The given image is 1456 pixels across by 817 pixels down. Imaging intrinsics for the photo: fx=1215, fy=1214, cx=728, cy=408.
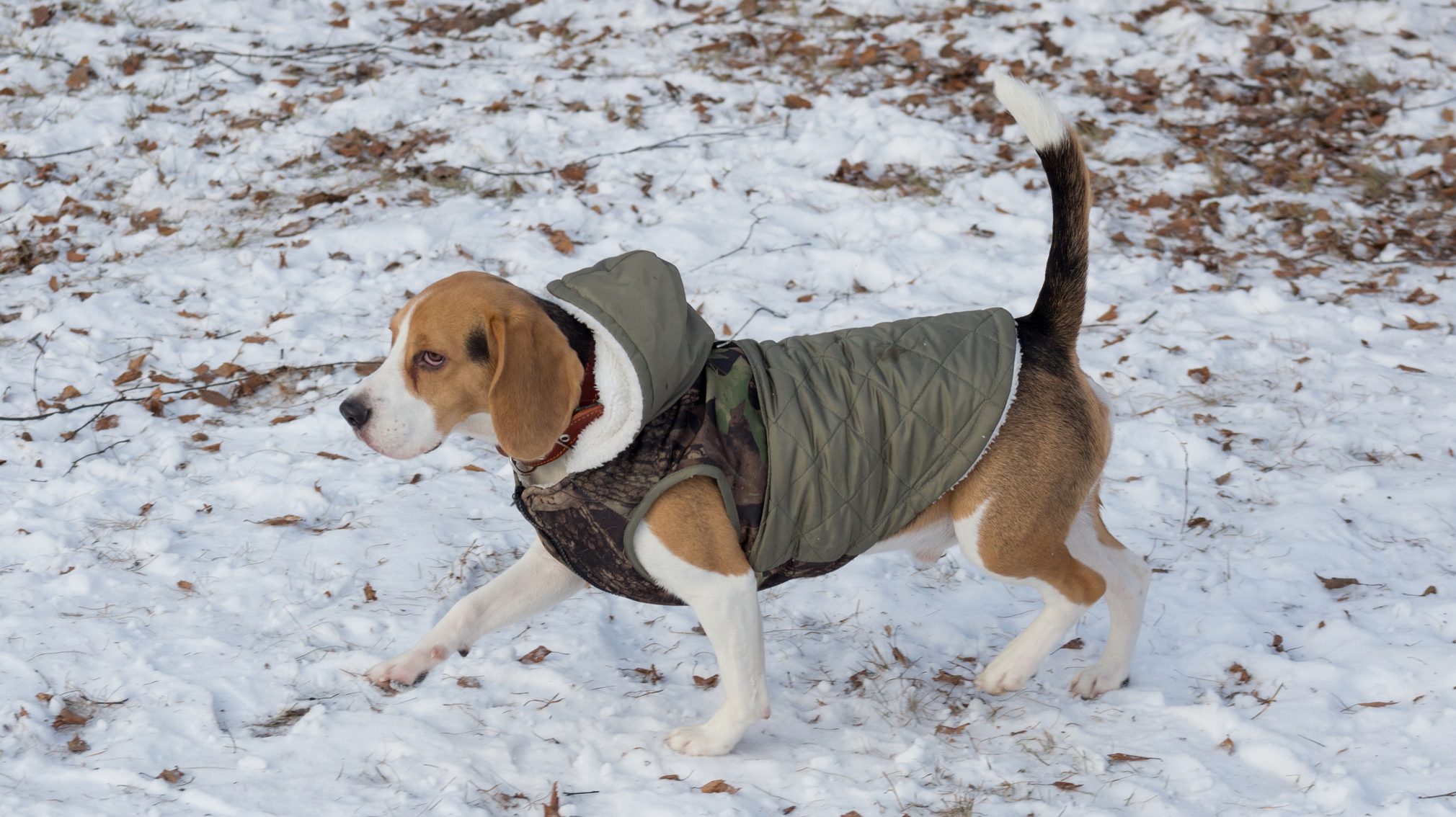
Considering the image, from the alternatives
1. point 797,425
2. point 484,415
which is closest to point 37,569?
point 484,415

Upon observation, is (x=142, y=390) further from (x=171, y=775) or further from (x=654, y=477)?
(x=654, y=477)

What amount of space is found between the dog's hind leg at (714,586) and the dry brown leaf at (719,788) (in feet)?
0.54

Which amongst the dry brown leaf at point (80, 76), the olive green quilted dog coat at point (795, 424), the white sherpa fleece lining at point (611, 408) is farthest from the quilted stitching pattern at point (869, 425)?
the dry brown leaf at point (80, 76)

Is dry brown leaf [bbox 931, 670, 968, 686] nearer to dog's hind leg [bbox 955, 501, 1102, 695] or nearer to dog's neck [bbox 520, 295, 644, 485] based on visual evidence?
dog's hind leg [bbox 955, 501, 1102, 695]

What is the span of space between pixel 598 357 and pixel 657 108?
600cm

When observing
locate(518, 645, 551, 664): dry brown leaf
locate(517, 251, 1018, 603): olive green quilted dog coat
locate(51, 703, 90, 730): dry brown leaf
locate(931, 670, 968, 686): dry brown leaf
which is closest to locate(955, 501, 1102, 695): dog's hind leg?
locate(931, 670, 968, 686): dry brown leaf

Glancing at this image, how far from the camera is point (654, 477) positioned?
10.8 feet

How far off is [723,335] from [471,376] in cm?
316

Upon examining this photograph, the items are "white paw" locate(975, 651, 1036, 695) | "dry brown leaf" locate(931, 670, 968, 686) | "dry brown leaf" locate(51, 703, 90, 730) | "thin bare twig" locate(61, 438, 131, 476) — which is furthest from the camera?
"thin bare twig" locate(61, 438, 131, 476)

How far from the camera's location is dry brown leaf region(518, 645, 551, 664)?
4.07 m

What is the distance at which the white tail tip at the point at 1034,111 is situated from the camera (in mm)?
3578

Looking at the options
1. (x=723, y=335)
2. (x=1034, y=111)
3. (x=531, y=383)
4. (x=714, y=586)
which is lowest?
(x=723, y=335)

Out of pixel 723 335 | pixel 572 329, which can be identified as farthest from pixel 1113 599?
pixel 723 335

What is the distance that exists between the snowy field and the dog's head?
984 mm
